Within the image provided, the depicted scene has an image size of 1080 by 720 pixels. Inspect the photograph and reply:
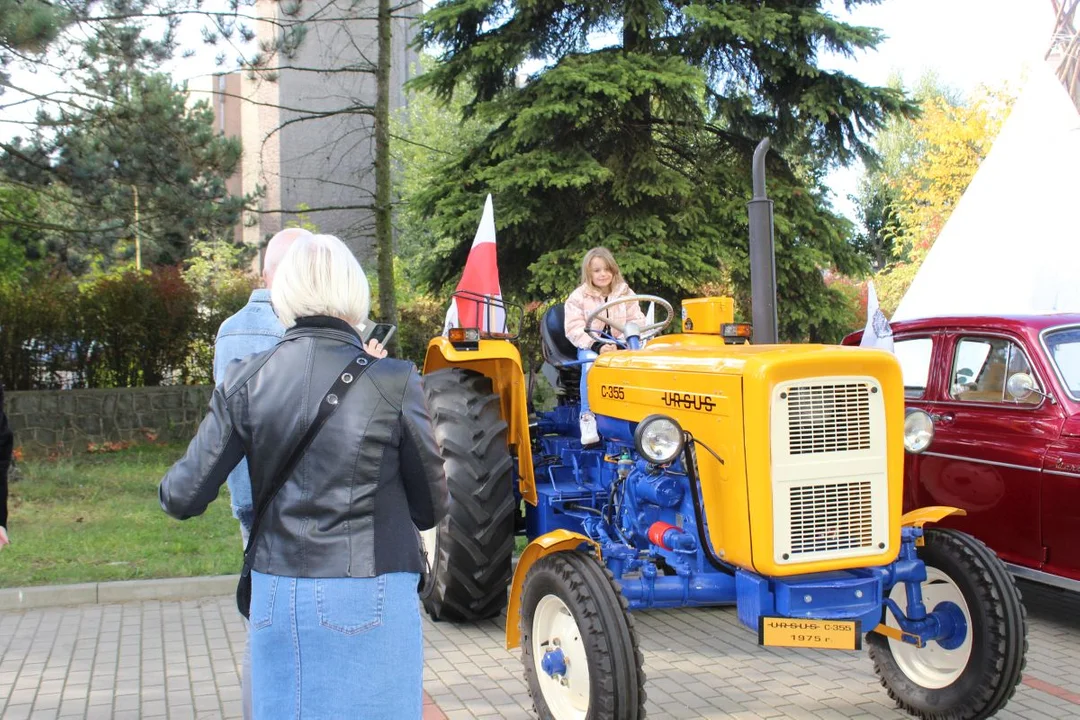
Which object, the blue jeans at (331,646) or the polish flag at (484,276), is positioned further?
the polish flag at (484,276)

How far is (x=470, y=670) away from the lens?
4785mm

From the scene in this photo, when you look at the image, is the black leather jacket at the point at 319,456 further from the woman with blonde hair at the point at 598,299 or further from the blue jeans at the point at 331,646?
the woman with blonde hair at the point at 598,299

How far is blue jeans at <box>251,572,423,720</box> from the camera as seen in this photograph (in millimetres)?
2221

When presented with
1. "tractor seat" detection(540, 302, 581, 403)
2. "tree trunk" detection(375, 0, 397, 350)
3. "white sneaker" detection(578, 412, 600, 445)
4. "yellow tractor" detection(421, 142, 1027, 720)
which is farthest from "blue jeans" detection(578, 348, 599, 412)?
"tree trunk" detection(375, 0, 397, 350)

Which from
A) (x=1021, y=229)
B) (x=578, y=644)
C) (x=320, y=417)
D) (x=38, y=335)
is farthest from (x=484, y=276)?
(x=38, y=335)

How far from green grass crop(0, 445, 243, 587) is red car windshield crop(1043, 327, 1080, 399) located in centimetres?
508

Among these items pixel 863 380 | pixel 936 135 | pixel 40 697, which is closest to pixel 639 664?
pixel 863 380

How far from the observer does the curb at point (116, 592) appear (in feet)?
19.3

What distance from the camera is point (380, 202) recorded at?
1127 centimetres

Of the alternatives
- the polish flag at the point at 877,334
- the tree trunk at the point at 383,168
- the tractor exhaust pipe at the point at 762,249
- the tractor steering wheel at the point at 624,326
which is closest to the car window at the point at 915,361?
the tractor exhaust pipe at the point at 762,249

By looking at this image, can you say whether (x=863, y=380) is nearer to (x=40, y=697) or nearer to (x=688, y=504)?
(x=688, y=504)

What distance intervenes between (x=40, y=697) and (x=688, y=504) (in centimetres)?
304

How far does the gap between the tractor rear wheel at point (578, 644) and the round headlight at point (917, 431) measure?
139cm

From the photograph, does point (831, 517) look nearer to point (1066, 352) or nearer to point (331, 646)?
point (331, 646)
